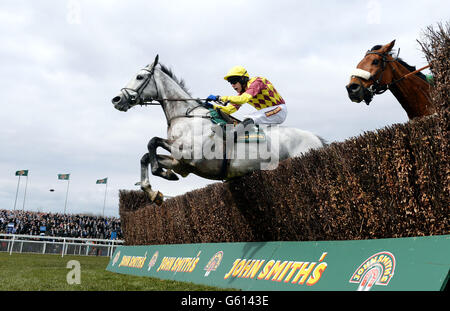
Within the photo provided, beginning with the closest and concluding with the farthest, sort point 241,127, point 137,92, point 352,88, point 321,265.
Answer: point 321,265 → point 352,88 → point 241,127 → point 137,92

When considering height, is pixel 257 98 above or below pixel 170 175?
above

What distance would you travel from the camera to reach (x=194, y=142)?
20.1 feet

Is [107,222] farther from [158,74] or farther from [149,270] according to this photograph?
[158,74]

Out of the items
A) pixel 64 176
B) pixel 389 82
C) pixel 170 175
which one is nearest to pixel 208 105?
pixel 170 175

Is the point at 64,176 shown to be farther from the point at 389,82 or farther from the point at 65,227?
the point at 389,82

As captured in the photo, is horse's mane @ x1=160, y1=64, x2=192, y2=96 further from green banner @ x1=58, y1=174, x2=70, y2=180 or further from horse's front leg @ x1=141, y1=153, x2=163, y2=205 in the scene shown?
green banner @ x1=58, y1=174, x2=70, y2=180

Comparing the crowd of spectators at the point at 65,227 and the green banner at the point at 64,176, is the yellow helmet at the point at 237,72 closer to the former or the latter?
the crowd of spectators at the point at 65,227

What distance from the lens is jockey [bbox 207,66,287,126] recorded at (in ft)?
20.4

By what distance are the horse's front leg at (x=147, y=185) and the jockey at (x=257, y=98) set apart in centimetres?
137

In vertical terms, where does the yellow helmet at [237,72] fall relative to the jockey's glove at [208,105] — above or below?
above

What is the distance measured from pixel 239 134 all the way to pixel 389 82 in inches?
95.8

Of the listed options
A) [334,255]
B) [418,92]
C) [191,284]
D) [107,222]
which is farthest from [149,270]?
[107,222]

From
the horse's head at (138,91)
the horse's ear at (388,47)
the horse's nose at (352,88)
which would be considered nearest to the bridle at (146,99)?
the horse's head at (138,91)

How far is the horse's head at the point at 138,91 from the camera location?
6.55 m
